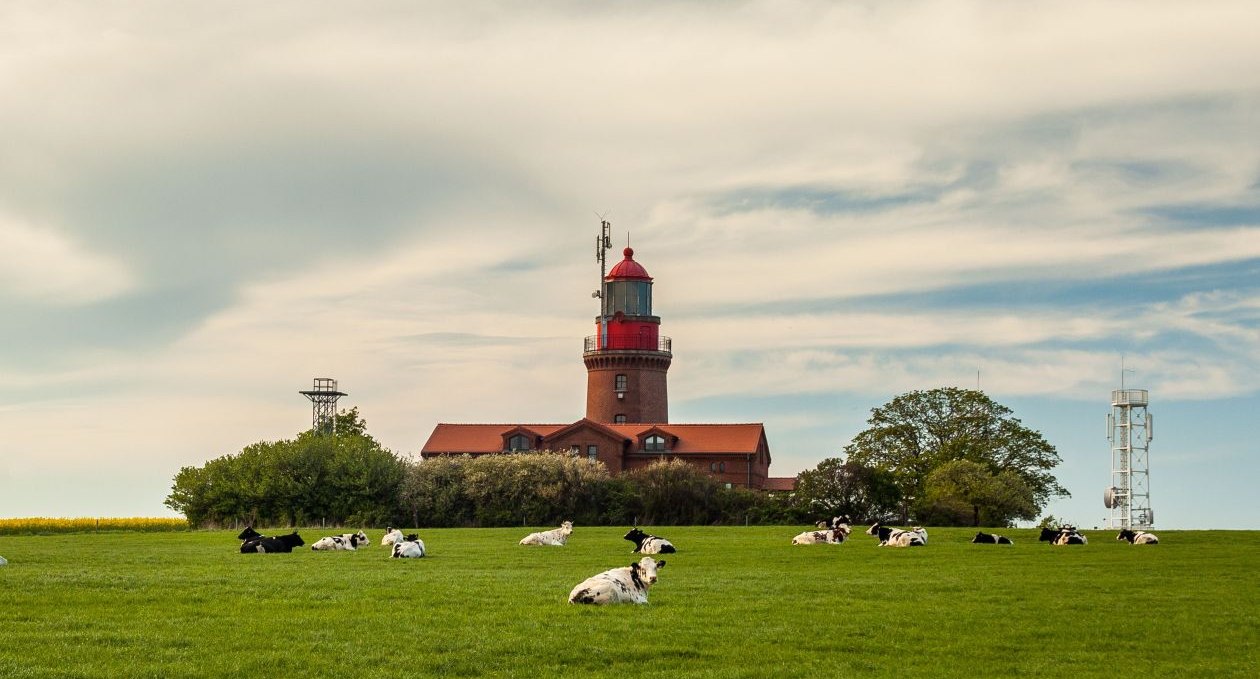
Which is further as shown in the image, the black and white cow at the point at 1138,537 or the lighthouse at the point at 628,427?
the lighthouse at the point at 628,427

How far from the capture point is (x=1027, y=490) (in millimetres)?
80688

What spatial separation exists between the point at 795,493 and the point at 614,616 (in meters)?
63.3

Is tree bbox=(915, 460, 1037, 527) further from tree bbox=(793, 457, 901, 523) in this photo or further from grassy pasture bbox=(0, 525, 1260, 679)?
grassy pasture bbox=(0, 525, 1260, 679)

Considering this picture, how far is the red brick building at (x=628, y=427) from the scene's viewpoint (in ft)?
335

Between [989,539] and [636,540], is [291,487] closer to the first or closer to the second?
[636,540]

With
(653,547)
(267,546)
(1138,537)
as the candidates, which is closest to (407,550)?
(267,546)

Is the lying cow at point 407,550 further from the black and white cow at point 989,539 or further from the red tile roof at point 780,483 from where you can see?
the red tile roof at point 780,483

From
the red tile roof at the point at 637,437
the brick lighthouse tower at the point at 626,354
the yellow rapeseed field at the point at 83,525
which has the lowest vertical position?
the yellow rapeseed field at the point at 83,525

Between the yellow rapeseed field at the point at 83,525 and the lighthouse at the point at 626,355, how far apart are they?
34487 millimetres

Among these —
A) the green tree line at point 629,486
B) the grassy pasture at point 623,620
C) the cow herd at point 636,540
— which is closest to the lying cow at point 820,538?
the cow herd at point 636,540

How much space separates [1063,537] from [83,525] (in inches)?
2568

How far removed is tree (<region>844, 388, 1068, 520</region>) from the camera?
86562 millimetres

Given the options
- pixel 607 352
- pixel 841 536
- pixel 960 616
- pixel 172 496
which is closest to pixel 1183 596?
pixel 960 616

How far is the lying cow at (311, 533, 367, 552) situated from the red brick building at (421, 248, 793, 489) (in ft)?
206
